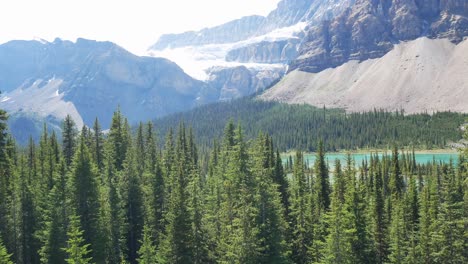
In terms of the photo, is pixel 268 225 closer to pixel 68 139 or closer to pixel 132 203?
pixel 132 203

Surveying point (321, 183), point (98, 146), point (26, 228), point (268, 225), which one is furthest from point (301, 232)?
point (98, 146)

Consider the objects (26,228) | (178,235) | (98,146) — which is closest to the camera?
(178,235)

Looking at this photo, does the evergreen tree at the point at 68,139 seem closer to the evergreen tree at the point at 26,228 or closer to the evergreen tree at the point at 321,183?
the evergreen tree at the point at 26,228

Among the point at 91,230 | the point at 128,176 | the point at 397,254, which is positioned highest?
the point at 128,176

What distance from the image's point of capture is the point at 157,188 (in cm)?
6612

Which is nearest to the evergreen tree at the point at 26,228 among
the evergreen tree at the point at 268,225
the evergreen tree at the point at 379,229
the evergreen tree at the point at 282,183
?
the evergreen tree at the point at 268,225

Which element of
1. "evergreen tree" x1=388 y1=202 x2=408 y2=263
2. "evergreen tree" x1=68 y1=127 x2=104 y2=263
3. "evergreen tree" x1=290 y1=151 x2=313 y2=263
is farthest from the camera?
"evergreen tree" x1=290 y1=151 x2=313 y2=263

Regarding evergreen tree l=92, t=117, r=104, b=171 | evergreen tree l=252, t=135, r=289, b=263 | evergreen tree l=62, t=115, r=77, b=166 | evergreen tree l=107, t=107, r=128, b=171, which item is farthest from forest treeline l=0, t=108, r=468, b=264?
evergreen tree l=92, t=117, r=104, b=171

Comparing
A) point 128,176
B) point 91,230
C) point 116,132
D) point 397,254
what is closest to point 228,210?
point 91,230

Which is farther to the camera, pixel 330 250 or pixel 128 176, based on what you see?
pixel 128 176

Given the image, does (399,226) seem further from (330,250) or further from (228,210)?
(228,210)

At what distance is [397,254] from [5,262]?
1452 inches

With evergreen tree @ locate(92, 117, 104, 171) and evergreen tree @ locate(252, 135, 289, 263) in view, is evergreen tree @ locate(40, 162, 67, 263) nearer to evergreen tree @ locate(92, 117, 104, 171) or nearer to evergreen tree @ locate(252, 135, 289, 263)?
evergreen tree @ locate(252, 135, 289, 263)

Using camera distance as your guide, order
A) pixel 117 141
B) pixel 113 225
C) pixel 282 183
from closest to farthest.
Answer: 1. pixel 113 225
2. pixel 282 183
3. pixel 117 141
